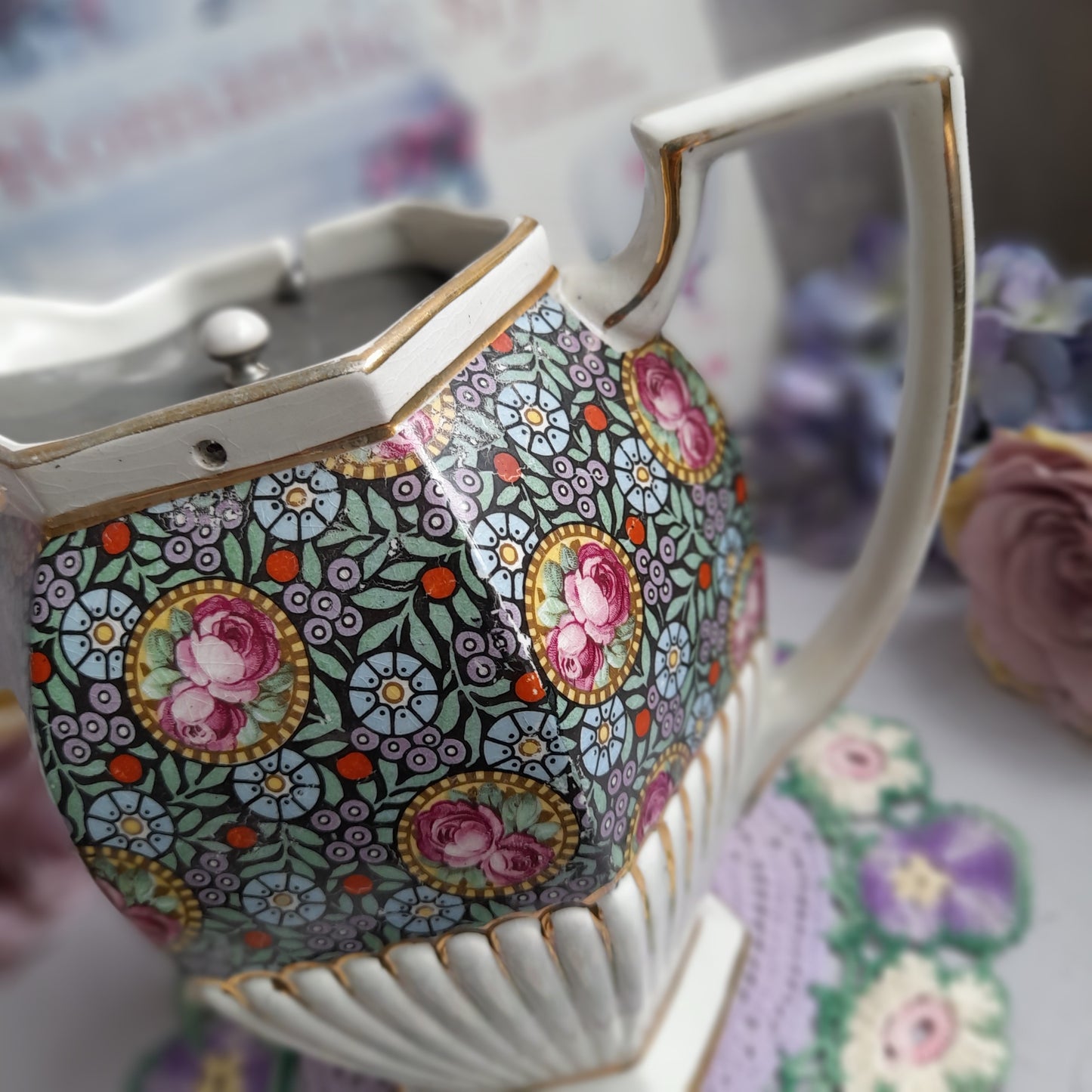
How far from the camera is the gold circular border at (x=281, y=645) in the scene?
34 centimetres

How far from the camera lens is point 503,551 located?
1.14 ft

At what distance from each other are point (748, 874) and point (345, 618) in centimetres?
39

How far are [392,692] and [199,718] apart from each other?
0.21ft

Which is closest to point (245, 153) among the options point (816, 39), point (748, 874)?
point (816, 39)

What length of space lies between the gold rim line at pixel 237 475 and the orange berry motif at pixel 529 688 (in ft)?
0.30

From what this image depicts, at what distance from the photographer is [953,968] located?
1.84 feet

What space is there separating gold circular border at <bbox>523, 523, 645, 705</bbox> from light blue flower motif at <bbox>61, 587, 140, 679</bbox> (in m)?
0.13

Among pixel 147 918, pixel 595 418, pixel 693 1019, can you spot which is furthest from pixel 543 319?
pixel 693 1019

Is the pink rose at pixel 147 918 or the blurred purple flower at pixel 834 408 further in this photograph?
the blurred purple flower at pixel 834 408

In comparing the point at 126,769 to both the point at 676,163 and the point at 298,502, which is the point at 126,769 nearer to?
the point at 298,502

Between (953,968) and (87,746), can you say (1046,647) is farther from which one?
(87,746)

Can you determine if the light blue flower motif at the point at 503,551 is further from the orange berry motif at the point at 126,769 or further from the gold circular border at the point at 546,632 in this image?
the orange berry motif at the point at 126,769

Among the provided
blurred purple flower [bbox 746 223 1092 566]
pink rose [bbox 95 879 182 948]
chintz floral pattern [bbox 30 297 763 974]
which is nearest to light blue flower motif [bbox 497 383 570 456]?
chintz floral pattern [bbox 30 297 763 974]

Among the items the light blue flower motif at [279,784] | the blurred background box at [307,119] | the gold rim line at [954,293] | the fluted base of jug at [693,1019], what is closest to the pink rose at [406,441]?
the light blue flower motif at [279,784]
